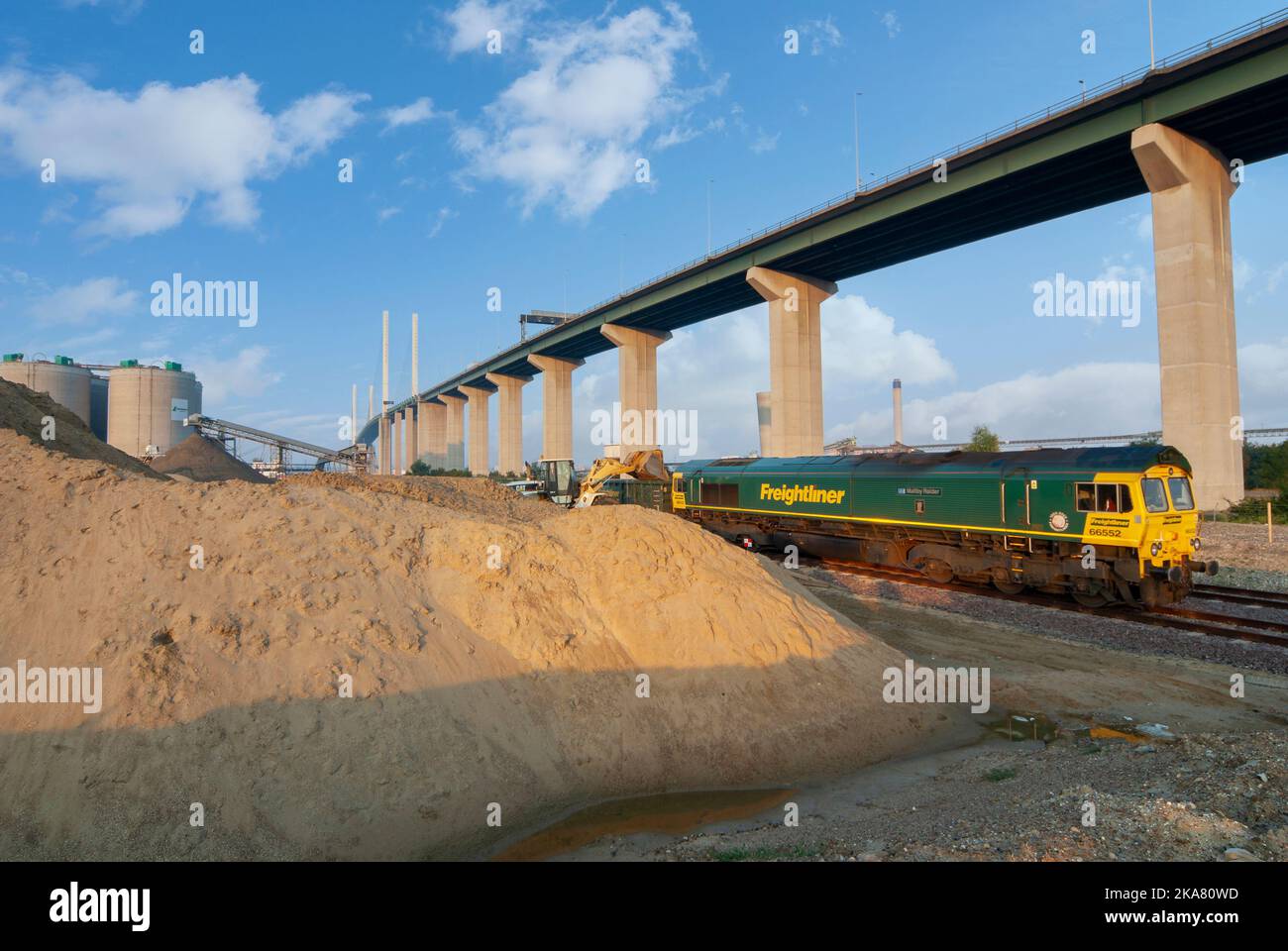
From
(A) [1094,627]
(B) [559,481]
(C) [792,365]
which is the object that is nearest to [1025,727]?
(A) [1094,627]

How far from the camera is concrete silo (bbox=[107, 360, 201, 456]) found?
80688 mm

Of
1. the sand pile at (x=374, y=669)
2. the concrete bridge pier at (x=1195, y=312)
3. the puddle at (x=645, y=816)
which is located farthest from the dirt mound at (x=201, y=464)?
the concrete bridge pier at (x=1195, y=312)

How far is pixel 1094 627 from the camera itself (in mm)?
16484

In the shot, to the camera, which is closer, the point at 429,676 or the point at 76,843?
the point at 76,843

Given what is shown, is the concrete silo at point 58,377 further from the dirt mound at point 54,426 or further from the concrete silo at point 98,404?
the dirt mound at point 54,426

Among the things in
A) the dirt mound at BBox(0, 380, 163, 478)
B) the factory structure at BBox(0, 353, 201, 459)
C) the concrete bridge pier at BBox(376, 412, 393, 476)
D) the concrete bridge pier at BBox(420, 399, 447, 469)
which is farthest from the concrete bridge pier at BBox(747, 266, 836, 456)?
the concrete bridge pier at BBox(376, 412, 393, 476)

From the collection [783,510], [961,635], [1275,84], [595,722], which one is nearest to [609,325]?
[783,510]

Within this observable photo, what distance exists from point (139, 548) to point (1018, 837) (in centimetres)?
1177

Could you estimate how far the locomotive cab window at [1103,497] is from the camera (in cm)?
1741

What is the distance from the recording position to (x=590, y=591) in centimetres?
1176

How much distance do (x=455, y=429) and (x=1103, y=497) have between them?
404 feet

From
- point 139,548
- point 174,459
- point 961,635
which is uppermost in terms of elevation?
point 174,459

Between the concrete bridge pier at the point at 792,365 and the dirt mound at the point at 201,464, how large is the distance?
36422mm

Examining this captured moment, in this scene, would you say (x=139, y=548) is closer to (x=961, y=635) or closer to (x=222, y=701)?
(x=222, y=701)
